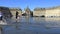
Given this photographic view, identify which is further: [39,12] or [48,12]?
[39,12]

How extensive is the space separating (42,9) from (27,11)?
15.3 meters

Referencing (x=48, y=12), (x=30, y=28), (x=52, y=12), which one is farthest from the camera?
(x=48, y=12)

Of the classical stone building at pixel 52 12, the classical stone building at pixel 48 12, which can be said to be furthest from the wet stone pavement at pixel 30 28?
the classical stone building at pixel 48 12

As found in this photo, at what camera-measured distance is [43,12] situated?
163000 mm

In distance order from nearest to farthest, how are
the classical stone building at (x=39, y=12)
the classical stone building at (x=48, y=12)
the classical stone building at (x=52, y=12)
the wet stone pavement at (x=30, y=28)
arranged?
1. the wet stone pavement at (x=30, y=28)
2. the classical stone building at (x=52, y=12)
3. the classical stone building at (x=48, y=12)
4. the classical stone building at (x=39, y=12)

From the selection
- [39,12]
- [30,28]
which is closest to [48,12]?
[39,12]

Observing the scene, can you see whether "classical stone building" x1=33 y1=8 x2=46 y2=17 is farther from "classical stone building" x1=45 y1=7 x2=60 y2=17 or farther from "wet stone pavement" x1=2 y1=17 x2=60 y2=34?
"wet stone pavement" x1=2 y1=17 x2=60 y2=34

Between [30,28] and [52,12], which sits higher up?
[30,28]

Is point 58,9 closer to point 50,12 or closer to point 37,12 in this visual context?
point 50,12

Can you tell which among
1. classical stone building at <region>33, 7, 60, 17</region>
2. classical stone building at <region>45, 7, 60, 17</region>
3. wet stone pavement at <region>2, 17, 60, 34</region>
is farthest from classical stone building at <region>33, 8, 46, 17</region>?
wet stone pavement at <region>2, 17, 60, 34</region>

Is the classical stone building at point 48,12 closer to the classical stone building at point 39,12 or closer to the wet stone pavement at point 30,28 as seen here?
the classical stone building at point 39,12

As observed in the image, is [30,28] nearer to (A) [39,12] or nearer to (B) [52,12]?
(B) [52,12]

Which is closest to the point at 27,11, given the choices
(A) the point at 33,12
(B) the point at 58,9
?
(A) the point at 33,12

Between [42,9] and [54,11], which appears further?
[42,9]
